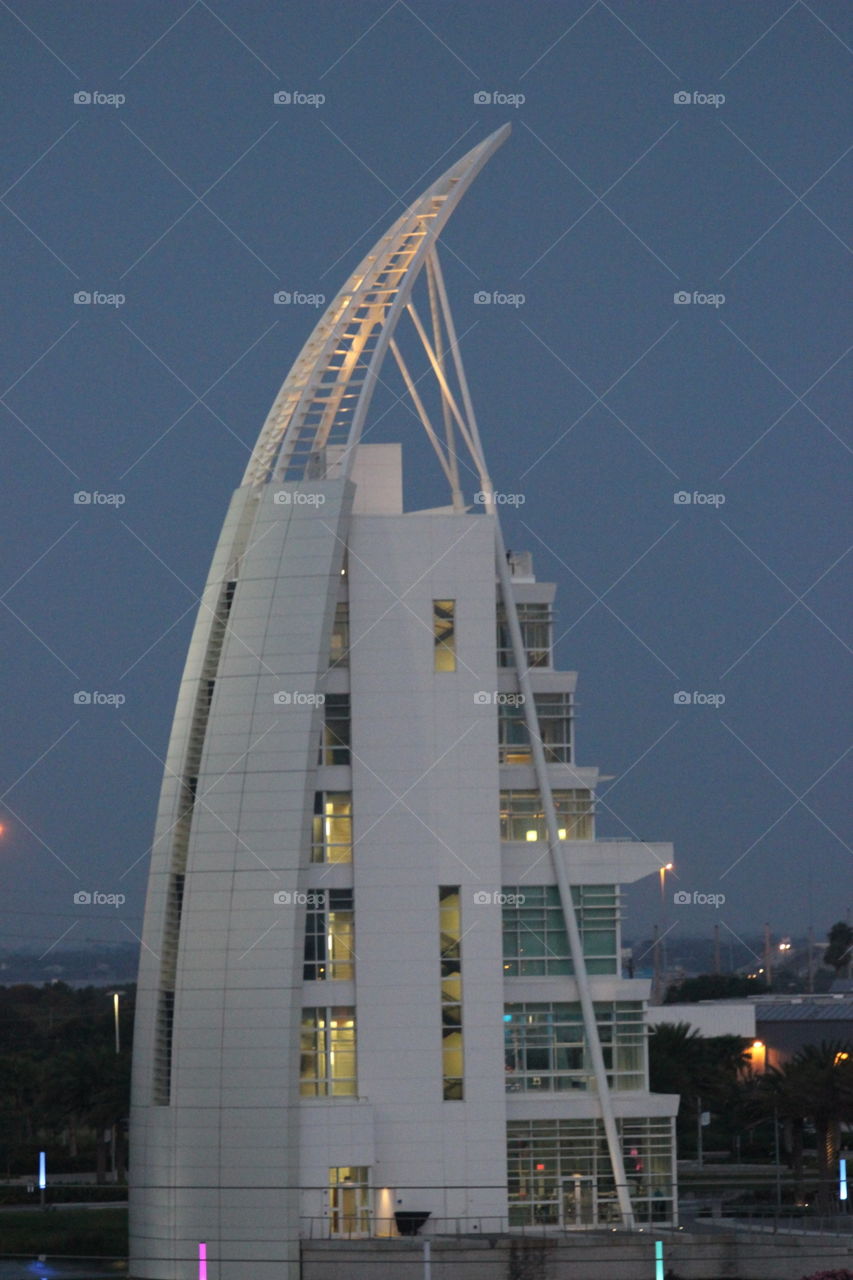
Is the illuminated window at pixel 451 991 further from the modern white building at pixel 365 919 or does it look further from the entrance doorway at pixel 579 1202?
the entrance doorway at pixel 579 1202

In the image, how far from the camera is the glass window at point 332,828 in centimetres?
6266

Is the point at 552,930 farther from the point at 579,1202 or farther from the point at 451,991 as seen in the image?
the point at 579,1202

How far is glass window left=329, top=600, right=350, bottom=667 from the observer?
6338cm

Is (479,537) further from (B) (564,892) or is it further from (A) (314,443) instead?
(B) (564,892)

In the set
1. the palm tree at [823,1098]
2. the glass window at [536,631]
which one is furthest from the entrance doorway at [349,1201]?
the palm tree at [823,1098]

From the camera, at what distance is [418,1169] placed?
2415 inches

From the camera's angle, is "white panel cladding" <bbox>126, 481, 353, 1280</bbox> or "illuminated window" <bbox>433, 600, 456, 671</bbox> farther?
"illuminated window" <bbox>433, 600, 456, 671</bbox>

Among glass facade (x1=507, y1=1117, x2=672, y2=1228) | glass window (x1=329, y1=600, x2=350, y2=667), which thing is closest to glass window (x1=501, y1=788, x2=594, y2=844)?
glass window (x1=329, y1=600, x2=350, y2=667)

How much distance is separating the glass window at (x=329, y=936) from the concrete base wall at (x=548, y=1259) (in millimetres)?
7920

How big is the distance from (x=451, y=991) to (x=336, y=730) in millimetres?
8662

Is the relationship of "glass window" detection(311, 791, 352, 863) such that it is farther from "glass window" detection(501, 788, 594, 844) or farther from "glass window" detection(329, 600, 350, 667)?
"glass window" detection(501, 788, 594, 844)

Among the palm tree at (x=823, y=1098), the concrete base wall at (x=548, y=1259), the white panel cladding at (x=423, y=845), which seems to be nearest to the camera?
the concrete base wall at (x=548, y=1259)

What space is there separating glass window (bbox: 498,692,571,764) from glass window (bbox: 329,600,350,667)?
19.0ft

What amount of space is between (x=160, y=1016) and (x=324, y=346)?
21541 mm
